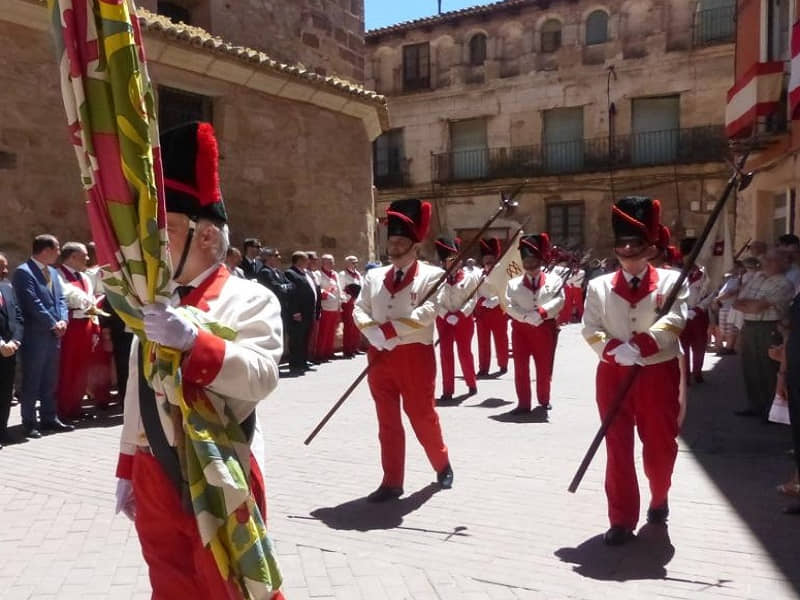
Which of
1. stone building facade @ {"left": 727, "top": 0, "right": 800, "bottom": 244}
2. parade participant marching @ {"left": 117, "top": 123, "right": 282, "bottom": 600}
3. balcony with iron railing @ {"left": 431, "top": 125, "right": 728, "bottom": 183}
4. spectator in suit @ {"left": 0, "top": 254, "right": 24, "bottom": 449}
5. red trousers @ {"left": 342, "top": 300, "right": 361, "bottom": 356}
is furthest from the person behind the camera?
balcony with iron railing @ {"left": 431, "top": 125, "right": 728, "bottom": 183}

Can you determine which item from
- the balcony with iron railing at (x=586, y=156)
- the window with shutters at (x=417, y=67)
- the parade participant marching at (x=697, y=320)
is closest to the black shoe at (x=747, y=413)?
the parade participant marching at (x=697, y=320)

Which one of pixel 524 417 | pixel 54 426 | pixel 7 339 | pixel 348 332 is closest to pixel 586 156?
pixel 348 332

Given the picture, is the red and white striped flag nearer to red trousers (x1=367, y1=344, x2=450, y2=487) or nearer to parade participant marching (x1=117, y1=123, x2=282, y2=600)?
red trousers (x1=367, y1=344, x2=450, y2=487)

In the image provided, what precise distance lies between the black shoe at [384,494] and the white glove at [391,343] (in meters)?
0.99

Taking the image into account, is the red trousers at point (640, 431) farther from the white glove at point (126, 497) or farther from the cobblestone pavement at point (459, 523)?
the white glove at point (126, 497)

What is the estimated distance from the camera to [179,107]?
40.5ft

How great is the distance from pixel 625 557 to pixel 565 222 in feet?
87.9

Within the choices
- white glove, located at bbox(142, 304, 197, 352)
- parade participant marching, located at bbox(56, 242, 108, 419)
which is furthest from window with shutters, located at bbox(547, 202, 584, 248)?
white glove, located at bbox(142, 304, 197, 352)

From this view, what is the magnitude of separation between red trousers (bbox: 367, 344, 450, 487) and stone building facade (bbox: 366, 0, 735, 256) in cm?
2383

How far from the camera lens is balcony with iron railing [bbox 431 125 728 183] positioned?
91.6ft

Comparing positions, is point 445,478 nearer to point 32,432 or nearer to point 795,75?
point 32,432

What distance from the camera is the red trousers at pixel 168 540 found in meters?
2.51

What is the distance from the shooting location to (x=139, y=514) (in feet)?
8.54

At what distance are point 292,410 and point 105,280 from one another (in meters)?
6.62
